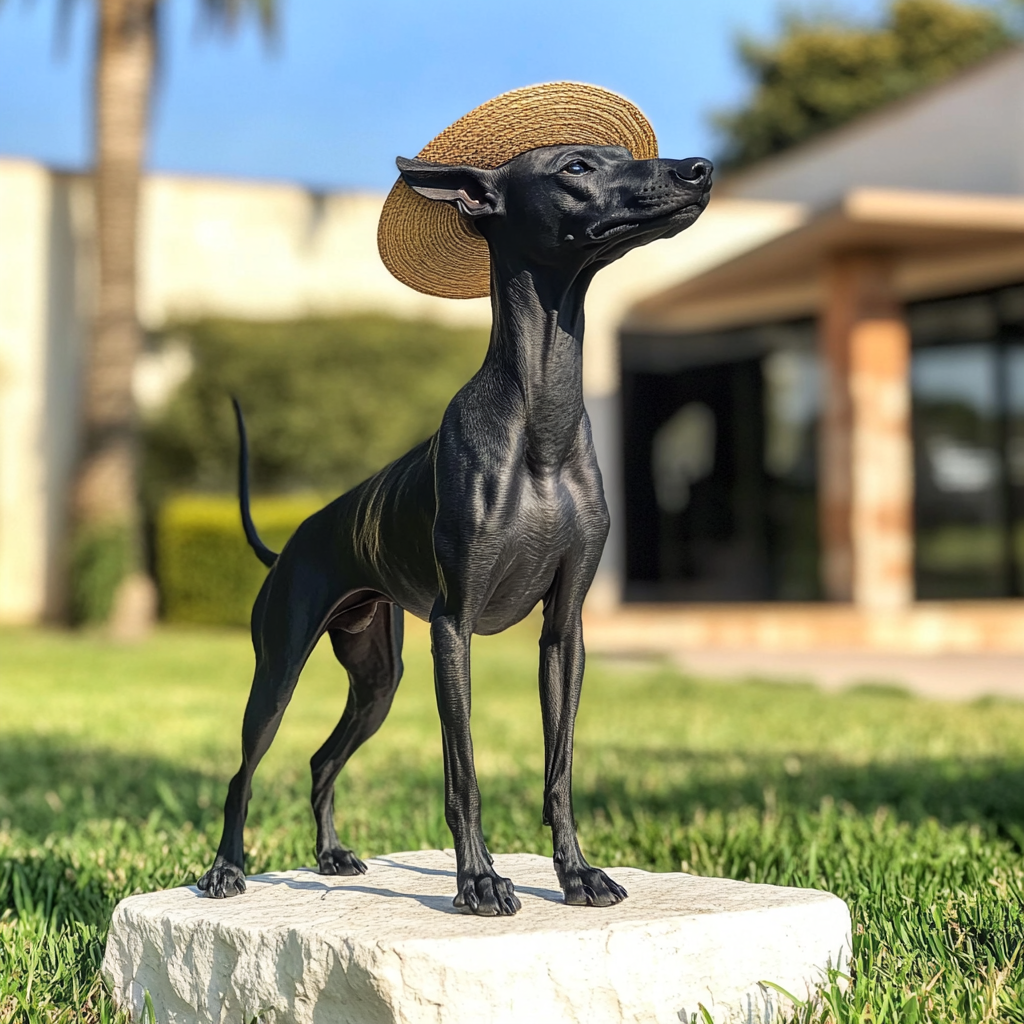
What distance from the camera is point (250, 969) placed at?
8.90ft

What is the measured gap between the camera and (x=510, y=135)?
2906 mm

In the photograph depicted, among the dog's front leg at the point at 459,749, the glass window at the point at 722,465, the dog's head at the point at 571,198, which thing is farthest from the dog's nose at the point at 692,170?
the glass window at the point at 722,465

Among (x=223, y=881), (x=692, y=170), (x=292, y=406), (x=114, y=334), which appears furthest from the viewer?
(x=292, y=406)

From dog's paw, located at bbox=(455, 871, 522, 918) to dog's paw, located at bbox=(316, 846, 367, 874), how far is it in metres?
0.58

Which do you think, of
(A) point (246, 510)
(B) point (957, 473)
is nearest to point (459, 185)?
(A) point (246, 510)

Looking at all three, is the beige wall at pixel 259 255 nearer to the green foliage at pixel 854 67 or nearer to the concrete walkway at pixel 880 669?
the concrete walkway at pixel 880 669

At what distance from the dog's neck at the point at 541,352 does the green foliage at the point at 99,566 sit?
43.7 feet

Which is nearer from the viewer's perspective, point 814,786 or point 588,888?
point 588,888

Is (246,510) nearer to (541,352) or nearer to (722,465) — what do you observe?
(541,352)

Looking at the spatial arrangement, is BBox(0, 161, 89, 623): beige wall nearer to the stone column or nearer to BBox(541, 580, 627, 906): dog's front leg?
the stone column

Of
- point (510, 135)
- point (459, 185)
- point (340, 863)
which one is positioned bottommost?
point (340, 863)

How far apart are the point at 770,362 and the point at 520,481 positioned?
17032 millimetres

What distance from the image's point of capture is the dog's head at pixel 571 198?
269 centimetres

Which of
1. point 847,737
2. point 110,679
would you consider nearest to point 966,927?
point 847,737
